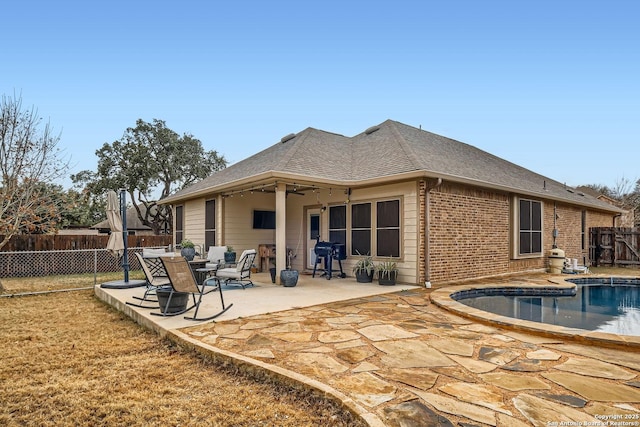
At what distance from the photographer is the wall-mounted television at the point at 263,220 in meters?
12.0

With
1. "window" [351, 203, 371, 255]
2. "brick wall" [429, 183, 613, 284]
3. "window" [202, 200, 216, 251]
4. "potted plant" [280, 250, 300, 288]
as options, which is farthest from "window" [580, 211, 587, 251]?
"window" [202, 200, 216, 251]

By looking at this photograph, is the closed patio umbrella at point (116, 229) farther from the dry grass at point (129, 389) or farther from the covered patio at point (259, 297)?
the dry grass at point (129, 389)

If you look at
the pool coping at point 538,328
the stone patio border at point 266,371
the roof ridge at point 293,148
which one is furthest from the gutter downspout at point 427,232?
the stone patio border at point 266,371

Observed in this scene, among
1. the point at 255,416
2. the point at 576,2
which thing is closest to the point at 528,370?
the point at 255,416

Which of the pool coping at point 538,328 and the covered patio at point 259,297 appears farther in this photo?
the covered patio at point 259,297

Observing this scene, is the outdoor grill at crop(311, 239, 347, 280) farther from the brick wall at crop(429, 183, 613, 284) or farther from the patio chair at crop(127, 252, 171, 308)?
the patio chair at crop(127, 252, 171, 308)

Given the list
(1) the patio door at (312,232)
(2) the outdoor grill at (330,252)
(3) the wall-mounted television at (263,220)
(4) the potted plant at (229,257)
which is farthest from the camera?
(3) the wall-mounted television at (263,220)

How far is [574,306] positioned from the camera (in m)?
7.15

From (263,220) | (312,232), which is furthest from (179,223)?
(312,232)

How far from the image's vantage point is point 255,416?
101 inches

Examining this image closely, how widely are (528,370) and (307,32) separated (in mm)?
11945

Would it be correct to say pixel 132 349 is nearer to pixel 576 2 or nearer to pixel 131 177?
pixel 576 2

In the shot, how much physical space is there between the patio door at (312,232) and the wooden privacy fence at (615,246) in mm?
12010

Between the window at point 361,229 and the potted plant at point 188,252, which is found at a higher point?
the window at point 361,229
